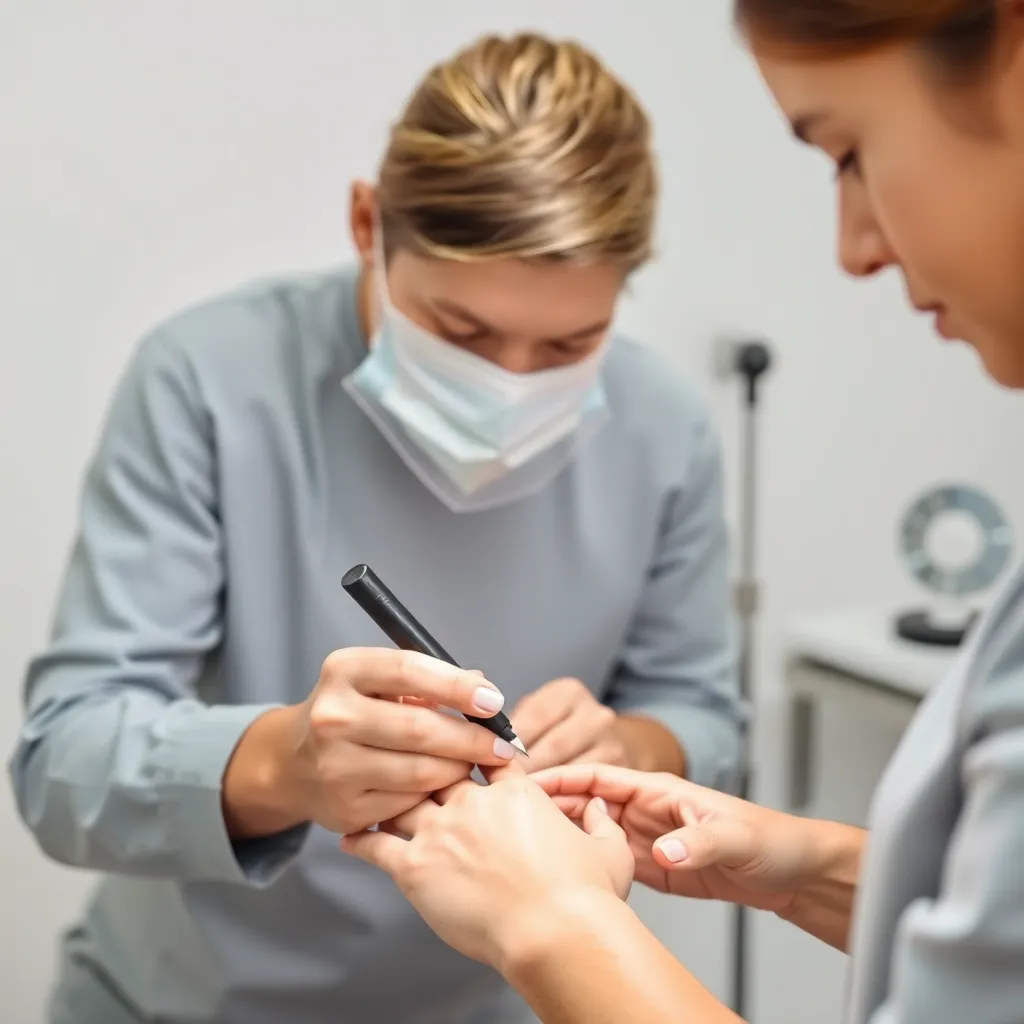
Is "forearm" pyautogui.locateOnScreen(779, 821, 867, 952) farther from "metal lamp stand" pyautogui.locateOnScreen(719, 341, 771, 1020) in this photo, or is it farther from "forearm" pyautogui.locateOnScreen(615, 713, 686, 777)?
"metal lamp stand" pyautogui.locateOnScreen(719, 341, 771, 1020)

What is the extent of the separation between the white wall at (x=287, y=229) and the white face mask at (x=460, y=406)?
0.46 metres

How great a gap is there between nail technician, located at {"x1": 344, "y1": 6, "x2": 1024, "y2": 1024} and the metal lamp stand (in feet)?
3.66

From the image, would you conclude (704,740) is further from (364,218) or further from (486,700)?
(364,218)

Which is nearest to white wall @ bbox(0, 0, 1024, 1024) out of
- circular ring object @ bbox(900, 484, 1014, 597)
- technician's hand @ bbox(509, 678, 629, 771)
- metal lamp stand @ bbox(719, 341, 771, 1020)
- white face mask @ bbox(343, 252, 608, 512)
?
metal lamp stand @ bbox(719, 341, 771, 1020)

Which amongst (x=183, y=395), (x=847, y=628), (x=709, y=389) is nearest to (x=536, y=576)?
(x=183, y=395)

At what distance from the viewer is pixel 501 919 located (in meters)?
0.62

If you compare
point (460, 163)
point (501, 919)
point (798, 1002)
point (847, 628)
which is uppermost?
point (460, 163)

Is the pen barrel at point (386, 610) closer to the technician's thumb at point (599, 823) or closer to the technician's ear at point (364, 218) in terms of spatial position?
the technician's thumb at point (599, 823)

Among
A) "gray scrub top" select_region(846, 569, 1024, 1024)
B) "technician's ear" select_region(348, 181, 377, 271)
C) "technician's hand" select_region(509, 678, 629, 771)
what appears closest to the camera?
"gray scrub top" select_region(846, 569, 1024, 1024)

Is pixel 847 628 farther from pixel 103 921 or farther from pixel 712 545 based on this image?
pixel 103 921

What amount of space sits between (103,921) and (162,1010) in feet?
0.41

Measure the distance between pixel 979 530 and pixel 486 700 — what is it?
128 cm

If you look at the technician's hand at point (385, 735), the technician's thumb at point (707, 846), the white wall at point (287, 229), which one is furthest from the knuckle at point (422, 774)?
the white wall at point (287, 229)

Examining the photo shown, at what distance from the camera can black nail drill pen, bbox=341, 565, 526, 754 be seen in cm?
77
